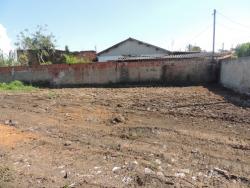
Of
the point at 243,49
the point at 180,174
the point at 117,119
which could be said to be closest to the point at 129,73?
the point at 117,119

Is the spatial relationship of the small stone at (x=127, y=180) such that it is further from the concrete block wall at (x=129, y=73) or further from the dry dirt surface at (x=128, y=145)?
the concrete block wall at (x=129, y=73)

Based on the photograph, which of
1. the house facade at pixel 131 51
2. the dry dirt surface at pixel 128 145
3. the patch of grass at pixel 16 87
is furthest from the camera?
the house facade at pixel 131 51

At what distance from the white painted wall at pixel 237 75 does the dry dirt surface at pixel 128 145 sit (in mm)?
2345

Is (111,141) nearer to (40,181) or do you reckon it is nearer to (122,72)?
(40,181)

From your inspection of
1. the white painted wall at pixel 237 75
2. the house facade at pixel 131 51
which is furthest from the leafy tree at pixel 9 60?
the white painted wall at pixel 237 75

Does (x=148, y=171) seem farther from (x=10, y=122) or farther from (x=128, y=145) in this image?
(x=10, y=122)

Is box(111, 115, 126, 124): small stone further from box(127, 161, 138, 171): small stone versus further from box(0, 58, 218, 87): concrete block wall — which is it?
box(0, 58, 218, 87): concrete block wall

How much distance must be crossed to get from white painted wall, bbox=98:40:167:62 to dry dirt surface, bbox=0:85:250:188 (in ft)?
62.2

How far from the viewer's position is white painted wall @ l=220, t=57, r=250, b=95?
1309cm

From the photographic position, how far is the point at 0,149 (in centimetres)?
682

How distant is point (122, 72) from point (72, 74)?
127 inches

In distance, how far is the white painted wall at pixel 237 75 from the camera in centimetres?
1309

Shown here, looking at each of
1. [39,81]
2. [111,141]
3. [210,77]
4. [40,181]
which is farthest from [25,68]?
[40,181]

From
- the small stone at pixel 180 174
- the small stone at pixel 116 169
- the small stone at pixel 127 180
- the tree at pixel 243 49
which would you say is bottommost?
the small stone at pixel 127 180
